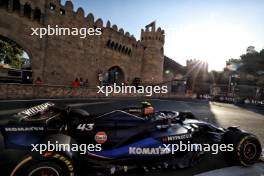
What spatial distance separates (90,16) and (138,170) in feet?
82.3

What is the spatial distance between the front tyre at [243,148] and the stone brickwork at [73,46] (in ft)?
39.0

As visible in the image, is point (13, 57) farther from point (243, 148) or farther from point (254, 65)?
point (254, 65)

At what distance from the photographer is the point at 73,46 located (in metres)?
23.5

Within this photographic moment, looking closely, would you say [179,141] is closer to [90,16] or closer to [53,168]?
[53,168]

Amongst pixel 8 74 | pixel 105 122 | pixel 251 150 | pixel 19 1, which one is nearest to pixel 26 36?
pixel 19 1

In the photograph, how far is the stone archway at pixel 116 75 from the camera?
31.7 meters

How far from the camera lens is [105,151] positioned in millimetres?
3047

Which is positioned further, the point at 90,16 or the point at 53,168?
the point at 90,16

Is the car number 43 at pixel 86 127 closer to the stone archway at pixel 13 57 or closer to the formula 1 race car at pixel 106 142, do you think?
the formula 1 race car at pixel 106 142

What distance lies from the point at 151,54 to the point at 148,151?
32.1 metres

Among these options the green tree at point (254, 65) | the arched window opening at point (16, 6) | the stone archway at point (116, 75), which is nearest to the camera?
the arched window opening at point (16, 6)

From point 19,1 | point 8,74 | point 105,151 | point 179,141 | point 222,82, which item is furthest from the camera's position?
point 222,82

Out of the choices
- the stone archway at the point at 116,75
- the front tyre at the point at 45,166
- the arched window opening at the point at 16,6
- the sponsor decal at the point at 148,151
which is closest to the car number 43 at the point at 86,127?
the front tyre at the point at 45,166

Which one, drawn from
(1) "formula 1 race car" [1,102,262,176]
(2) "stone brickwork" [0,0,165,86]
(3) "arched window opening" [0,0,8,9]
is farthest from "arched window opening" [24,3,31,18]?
(1) "formula 1 race car" [1,102,262,176]
